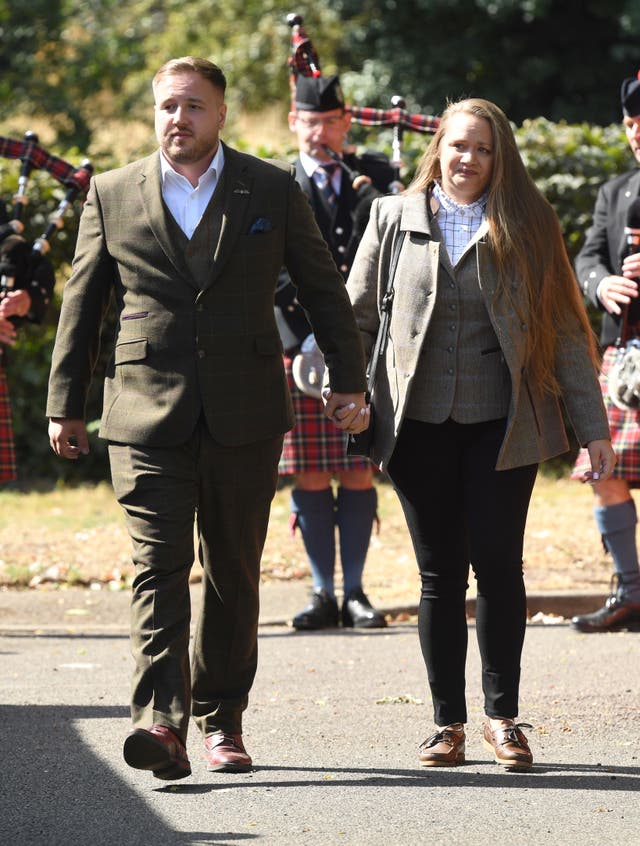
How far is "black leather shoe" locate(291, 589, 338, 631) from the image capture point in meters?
7.04

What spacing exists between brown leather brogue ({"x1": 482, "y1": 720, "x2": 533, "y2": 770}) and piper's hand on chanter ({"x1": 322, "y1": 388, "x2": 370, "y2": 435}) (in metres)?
0.99

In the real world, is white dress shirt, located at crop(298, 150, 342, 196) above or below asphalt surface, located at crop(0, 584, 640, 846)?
above

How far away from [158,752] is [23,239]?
3260 mm

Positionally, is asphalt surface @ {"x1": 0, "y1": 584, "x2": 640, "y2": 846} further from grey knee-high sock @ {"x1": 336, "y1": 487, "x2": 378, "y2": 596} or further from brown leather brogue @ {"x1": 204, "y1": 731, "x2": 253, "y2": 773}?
grey knee-high sock @ {"x1": 336, "y1": 487, "x2": 378, "y2": 596}

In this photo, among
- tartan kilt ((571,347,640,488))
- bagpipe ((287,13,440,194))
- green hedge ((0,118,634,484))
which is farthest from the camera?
green hedge ((0,118,634,484))

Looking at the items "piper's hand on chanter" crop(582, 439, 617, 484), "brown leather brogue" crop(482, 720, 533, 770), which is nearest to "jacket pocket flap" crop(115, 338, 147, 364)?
"piper's hand on chanter" crop(582, 439, 617, 484)

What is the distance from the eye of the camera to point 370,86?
1695 centimetres

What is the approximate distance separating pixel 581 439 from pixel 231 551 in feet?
3.67

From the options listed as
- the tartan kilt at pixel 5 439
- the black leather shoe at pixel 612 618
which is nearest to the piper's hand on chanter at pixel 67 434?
the tartan kilt at pixel 5 439

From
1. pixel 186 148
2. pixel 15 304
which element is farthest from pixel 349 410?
pixel 15 304

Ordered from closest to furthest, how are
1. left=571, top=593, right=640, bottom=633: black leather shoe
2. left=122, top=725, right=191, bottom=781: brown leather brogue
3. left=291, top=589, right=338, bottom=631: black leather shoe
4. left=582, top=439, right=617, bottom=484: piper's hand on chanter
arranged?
left=122, top=725, right=191, bottom=781: brown leather brogue < left=582, top=439, right=617, bottom=484: piper's hand on chanter < left=571, top=593, right=640, bottom=633: black leather shoe < left=291, top=589, right=338, bottom=631: black leather shoe

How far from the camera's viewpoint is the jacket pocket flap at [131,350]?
4.46 m

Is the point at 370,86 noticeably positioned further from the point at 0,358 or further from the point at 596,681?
the point at 596,681

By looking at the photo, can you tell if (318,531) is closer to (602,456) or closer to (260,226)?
(602,456)
